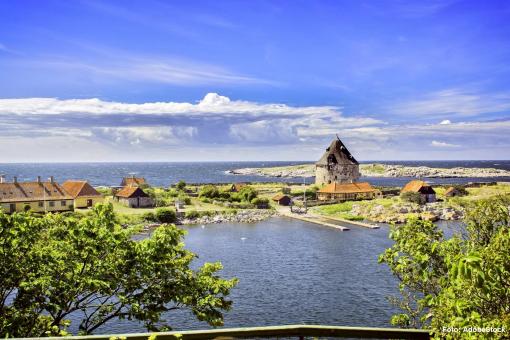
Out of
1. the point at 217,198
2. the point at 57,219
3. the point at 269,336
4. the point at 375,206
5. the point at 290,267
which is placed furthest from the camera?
the point at 217,198

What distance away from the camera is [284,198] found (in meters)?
98.9

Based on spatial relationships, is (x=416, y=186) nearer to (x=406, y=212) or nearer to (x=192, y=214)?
(x=406, y=212)

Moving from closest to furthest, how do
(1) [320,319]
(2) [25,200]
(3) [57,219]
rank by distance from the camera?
(3) [57,219] → (1) [320,319] → (2) [25,200]

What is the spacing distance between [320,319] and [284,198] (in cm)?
7062

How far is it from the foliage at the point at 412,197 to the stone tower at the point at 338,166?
2369 centimetres

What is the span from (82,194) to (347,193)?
57375mm

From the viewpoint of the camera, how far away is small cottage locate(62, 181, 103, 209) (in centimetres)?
7271

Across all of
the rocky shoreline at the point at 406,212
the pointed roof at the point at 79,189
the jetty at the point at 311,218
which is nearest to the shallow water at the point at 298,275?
the jetty at the point at 311,218

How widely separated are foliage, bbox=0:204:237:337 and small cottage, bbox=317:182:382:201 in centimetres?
8889

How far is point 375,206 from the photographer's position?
83.9m

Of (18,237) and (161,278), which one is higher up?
(18,237)

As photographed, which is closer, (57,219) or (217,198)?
(57,219)

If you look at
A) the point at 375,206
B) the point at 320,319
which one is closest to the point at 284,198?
the point at 375,206

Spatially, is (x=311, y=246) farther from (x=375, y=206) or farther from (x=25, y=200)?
(x=25, y=200)
